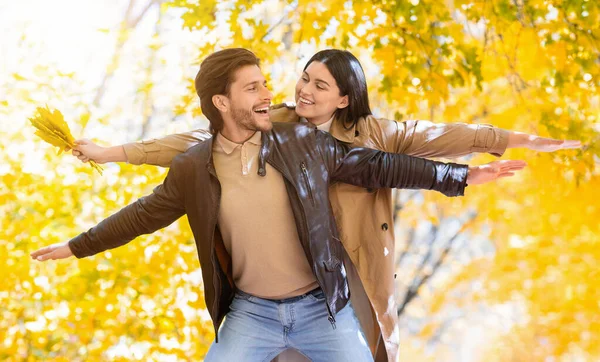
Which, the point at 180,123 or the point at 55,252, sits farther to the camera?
the point at 180,123

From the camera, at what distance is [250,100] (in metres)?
2.29

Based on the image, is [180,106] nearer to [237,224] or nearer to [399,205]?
[237,224]

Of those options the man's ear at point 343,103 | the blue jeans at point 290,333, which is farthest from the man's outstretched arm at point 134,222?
the man's ear at point 343,103

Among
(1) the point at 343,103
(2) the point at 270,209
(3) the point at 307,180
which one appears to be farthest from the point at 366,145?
(2) the point at 270,209

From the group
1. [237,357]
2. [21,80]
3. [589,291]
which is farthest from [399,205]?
[237,357]

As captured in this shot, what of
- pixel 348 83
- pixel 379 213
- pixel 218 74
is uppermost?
pixel 218 74

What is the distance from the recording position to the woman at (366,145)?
2.47 m

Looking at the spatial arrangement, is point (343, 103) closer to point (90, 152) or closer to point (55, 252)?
point (90, 152)

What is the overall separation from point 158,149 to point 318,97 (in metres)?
0.59

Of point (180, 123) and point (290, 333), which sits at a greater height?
point (180, 123)

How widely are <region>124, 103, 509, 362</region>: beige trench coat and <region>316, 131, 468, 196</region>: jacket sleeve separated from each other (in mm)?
201

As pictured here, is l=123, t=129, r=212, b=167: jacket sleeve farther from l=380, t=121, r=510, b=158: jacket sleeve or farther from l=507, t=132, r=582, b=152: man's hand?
l=507, t=132, r=582, b=152: man's hand

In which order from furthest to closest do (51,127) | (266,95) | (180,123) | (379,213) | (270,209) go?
(180,123) < (379,213) < (51,127) < (266,95) < (270,209)

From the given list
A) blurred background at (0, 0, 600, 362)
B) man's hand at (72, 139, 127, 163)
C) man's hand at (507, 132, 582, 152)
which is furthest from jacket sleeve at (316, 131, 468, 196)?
blurred background at (0, 0, 600, 362)
